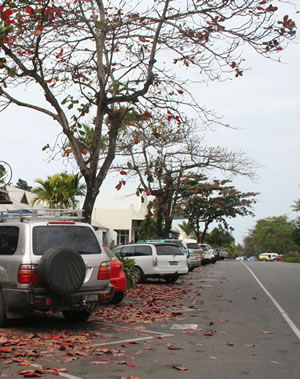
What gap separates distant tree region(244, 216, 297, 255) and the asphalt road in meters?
96.9

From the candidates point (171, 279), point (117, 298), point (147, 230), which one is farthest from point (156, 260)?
point (147, 230)

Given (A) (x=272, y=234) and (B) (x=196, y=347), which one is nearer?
(B) (x=196, y=347)

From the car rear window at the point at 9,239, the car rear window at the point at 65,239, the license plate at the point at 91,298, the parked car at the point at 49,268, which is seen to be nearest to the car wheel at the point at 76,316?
the parked car at the point at 49,268

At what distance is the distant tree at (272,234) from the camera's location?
10656 cm

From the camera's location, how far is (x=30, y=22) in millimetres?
13609

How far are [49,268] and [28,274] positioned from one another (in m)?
0.42

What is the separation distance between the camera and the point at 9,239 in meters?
8.99

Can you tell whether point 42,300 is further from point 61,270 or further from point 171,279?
point 171,279

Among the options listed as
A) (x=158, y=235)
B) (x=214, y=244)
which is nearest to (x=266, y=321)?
(x=158, y=235)

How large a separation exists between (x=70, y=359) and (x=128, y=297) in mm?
8138

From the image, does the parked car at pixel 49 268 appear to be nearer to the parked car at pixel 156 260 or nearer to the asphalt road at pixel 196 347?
the asphalt road at pixel 196 347

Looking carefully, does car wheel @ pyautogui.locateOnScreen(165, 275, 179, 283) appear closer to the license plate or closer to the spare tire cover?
the license plate

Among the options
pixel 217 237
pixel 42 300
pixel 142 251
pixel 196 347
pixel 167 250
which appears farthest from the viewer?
pixel 217 237

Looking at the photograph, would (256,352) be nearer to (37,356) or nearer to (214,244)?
(37,356)
